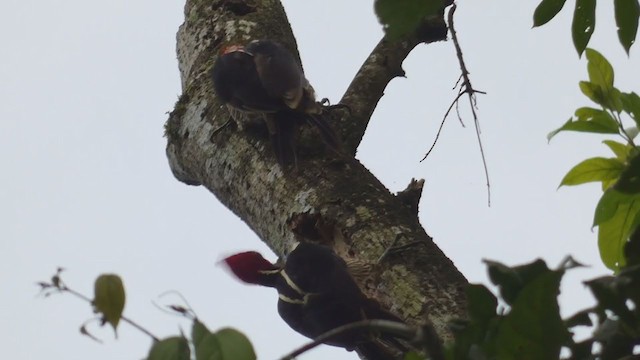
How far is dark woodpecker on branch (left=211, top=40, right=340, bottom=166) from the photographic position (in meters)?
3.25

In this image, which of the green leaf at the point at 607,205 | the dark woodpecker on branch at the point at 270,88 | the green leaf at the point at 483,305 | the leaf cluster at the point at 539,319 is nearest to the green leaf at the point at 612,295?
the leaf cluster at the point at 539,319

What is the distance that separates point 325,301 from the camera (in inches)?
103

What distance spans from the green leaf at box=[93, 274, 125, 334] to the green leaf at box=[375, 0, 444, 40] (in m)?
0.63

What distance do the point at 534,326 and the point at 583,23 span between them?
4.01 ft

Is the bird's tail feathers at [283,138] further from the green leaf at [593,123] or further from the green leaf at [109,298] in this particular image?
the green leaf at [109,298]

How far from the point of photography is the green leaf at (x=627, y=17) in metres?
2.07

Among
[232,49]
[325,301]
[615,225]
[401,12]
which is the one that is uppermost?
[232,49]

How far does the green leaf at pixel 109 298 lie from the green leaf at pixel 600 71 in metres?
1.35

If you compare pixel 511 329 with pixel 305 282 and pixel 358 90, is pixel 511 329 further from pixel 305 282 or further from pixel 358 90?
pixel 358 90

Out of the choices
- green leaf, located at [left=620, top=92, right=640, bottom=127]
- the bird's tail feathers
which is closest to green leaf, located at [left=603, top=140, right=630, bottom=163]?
green leaf, located at [left=620, top=92, right=640, bottom=127]

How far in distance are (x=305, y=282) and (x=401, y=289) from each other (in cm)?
37

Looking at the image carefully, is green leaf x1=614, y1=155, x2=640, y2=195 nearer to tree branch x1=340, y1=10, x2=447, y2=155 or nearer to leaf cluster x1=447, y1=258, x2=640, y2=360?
leaf cluster x1=447, y1=258, x2=640, y2=360

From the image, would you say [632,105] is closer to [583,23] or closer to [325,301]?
[583,23]

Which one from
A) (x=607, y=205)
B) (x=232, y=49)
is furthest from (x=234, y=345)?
(x=232, y=49)
